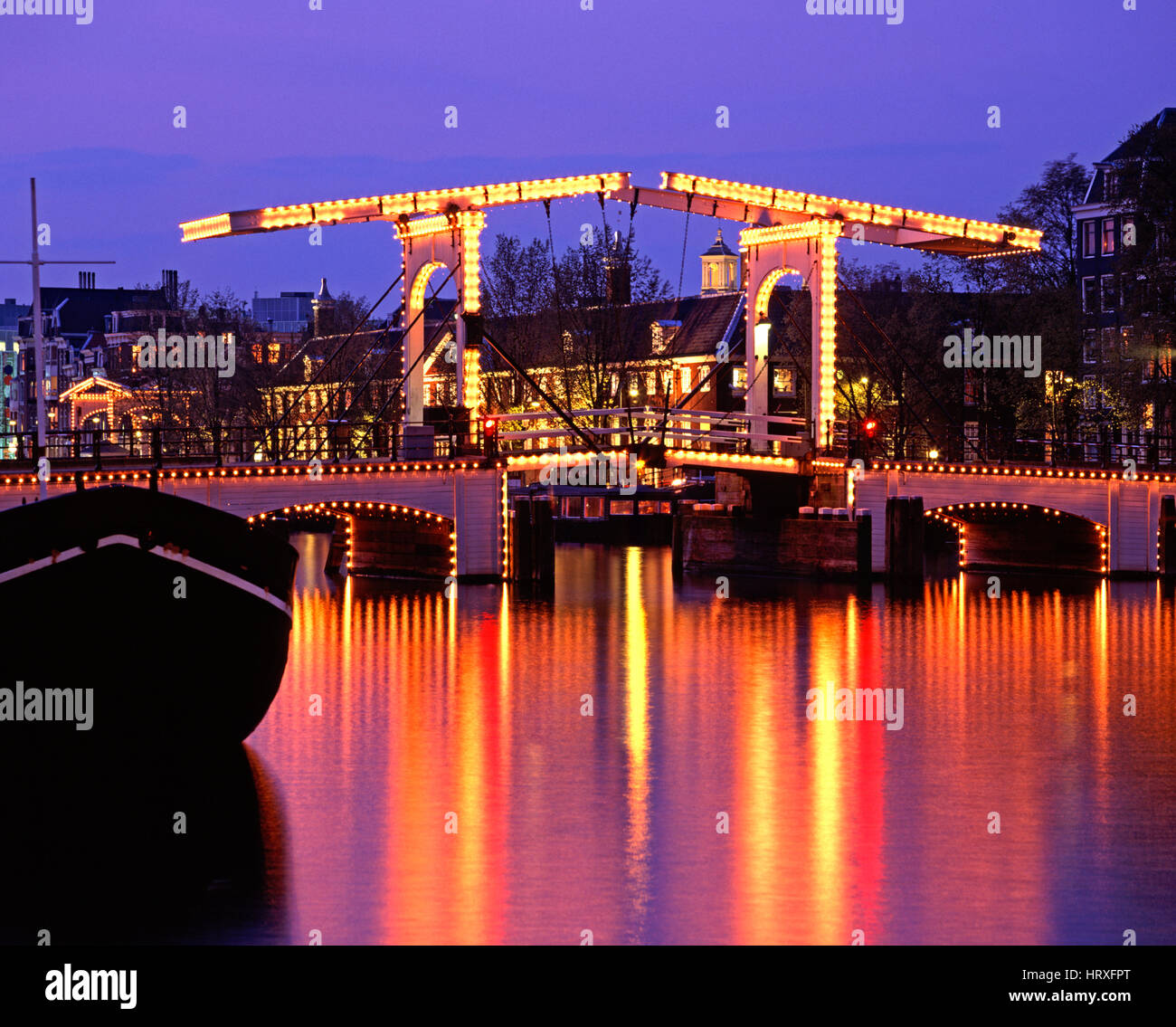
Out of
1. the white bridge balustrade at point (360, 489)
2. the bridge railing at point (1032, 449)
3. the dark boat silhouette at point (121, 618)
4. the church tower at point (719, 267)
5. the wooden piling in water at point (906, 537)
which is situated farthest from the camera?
the church tower at point (719, 267)

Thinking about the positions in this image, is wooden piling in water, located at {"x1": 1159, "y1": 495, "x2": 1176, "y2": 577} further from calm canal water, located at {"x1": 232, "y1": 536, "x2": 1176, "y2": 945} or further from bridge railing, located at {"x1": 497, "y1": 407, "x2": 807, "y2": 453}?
calm canal water, located at {"x1": 232, "y1": 536, "x2": 1176, "y2": 945}

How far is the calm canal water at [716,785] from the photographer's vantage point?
10.2 meters

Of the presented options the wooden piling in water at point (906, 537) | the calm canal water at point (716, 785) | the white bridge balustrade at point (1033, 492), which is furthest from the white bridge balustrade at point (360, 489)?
the wooden piling in water at point (906, 537)

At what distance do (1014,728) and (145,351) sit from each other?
48.6 meters

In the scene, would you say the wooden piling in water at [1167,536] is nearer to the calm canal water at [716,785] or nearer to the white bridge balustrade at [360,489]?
the calm canal water at [716,785]

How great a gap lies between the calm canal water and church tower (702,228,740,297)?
6603 cm

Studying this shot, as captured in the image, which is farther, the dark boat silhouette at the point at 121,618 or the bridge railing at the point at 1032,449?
the bridge railing at the point at 1032,449

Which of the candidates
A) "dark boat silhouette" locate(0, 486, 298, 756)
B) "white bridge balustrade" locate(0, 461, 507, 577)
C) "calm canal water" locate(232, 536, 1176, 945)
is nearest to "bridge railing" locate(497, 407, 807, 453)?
"white bridge balustrade" locate(0, 461, 507, 577)

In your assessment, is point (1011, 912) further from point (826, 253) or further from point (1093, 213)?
point (1093, 213)

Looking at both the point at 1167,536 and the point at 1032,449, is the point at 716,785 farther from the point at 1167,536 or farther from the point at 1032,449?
the point at 1032,449

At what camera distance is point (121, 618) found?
14.6 m

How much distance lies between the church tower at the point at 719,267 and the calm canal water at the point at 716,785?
66.0 m

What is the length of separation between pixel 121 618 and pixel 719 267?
262 ft
